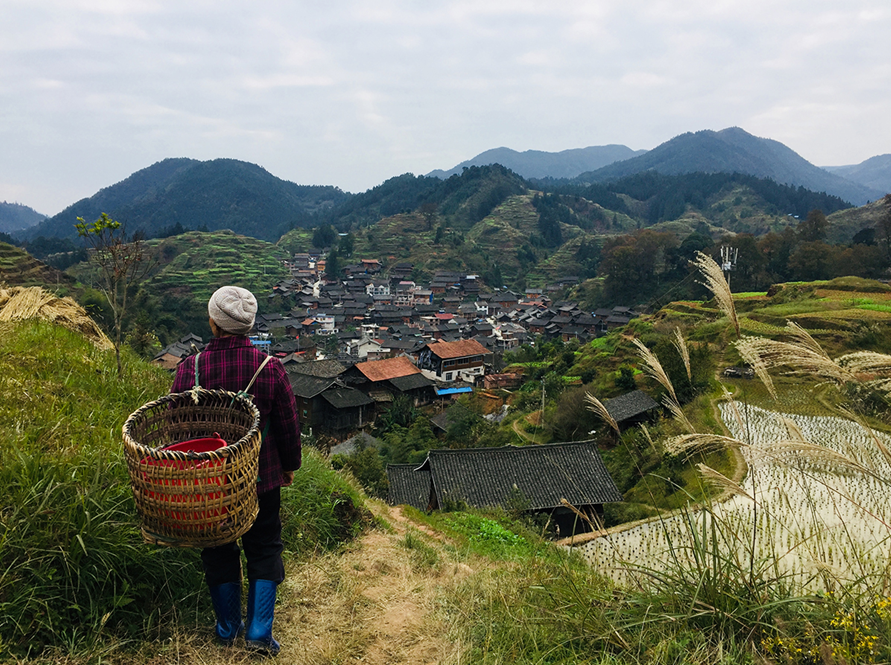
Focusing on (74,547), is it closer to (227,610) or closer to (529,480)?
(227,610)

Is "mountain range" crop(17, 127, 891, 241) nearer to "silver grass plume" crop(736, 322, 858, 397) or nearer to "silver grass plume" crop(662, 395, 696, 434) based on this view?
"silver grass plume" crop(662, 395, 696, 434)

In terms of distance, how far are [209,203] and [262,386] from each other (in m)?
143

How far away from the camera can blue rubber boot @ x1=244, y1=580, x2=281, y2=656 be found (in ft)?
6.27

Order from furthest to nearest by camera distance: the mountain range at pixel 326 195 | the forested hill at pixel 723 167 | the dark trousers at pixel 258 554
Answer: the forested hill at pixel 723 167 → the mountain range at pixel 326 195 → the dark trousers at pixel 258 554

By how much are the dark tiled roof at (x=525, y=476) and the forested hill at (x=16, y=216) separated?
195 metres

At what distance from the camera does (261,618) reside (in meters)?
1.93

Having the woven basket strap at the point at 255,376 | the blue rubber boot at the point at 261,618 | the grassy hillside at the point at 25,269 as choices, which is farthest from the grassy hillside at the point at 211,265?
the blue rubber boot at the point at 261,618

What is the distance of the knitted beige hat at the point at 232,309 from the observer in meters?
1.96

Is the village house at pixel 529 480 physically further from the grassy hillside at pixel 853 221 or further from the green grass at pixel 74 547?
the grassy hillside at pixel 853 221

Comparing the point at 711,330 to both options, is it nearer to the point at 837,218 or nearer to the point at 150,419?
the point at 150,419

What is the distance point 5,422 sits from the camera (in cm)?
236

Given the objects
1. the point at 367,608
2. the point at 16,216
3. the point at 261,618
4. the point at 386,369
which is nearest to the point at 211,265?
the point at 386,369

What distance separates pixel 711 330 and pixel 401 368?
1481cm

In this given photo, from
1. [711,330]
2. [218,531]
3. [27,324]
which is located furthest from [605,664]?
[711,330]
